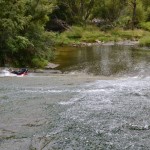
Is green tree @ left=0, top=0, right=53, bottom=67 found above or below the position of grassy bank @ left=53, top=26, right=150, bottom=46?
above

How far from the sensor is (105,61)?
31578 millimetres

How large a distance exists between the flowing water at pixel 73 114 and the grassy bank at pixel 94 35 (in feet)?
98.0

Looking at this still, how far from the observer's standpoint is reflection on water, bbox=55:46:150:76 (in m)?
27.4

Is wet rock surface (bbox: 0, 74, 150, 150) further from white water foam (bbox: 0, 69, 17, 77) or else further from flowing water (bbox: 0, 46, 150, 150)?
white water foam (bbox: 0, 69, 17, 77)

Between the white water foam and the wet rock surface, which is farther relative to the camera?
the white water foam

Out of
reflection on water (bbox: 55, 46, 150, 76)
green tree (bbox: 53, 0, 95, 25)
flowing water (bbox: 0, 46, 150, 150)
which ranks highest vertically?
green tree (bbox: 53, 0, 95, 25)

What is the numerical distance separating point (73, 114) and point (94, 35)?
40.8 meters

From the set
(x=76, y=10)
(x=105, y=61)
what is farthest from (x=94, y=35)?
(x=105, y=61)

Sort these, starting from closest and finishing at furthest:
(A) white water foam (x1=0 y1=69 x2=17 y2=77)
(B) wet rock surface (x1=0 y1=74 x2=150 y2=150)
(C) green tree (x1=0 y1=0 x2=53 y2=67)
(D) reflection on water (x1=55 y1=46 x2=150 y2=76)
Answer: (B) wet rock surface (x1=0 y1=74 x2=150 y2=150), (A) white water foam (x1=0 y1=69 x2=17 y2=77), (C) green tree (x1=0 y1=0 x2=53 y2=67), (D) reflection on water (x1=55 y1=46 x2=150 y2=76)

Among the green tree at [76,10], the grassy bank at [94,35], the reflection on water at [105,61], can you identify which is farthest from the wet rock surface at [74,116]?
the green tree at [76,10]

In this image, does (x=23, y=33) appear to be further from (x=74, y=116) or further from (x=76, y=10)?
(x=76, y=10)

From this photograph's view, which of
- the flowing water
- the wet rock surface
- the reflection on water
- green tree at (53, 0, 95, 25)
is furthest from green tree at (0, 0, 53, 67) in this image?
green tree at (53, 0, 95, 25)

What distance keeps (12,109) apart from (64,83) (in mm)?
6106

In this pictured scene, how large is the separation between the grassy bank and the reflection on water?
34.8 ft
